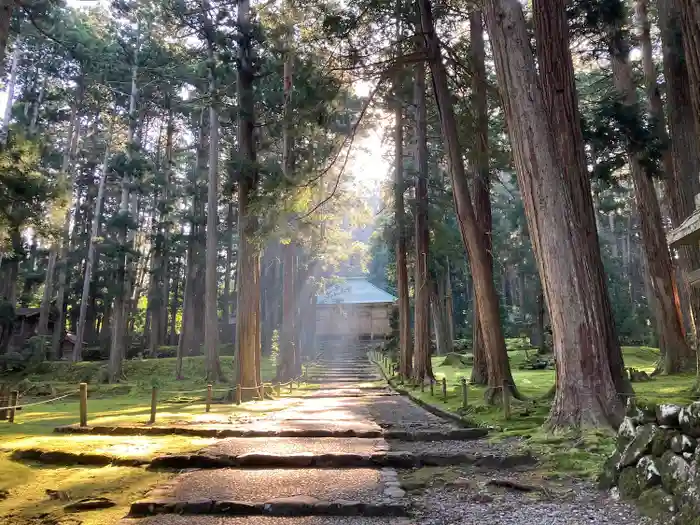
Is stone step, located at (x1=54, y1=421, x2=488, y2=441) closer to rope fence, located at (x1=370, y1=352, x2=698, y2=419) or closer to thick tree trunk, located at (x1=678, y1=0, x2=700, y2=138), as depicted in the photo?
rope fence, located at (x1=370, y1=352, x2=698, y2=419)

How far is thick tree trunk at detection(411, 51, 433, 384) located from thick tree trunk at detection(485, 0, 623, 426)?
31.0ft

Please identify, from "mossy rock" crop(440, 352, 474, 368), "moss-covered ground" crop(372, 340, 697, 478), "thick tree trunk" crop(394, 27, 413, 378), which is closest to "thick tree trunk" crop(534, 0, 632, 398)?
"moss-covered ground" crop(372, 340, 697, 478)

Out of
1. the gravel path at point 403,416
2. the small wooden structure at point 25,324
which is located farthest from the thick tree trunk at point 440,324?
the small wooden structure at point 25,324

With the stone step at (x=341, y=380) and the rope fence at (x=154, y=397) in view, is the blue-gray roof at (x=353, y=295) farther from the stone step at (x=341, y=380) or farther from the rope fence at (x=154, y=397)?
the rope fence at (x=154, y=397)

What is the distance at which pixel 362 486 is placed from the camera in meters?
4.64

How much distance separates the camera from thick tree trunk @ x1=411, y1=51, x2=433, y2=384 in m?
16.6

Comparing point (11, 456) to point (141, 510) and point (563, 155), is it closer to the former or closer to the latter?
point (141, 510)

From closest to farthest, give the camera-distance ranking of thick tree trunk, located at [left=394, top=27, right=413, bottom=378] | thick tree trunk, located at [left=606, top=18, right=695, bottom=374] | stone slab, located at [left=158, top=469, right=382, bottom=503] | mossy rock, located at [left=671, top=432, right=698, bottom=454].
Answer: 1. mossy rock, located at [left=671, top=432, right=698, bottom=454]
2. stone slab, located at [left=158, top=469, right=382, bottom=503]
3. thick tree trunk, located at [left=606, top=18, right=695, bottom=374]
4. thick tree trunk, located at [left=394, top=27, right=413, bottom=378]

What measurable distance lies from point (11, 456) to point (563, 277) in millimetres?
6843

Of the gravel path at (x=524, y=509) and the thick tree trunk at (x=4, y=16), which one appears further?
Answer: the thick tree trunk at (x=4, y=16)

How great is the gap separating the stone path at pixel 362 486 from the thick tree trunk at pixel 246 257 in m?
6.25

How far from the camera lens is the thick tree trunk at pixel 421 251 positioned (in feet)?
54.6

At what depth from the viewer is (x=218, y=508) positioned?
4000mm

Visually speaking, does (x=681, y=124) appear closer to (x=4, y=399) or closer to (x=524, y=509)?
(x=524, y=509)
